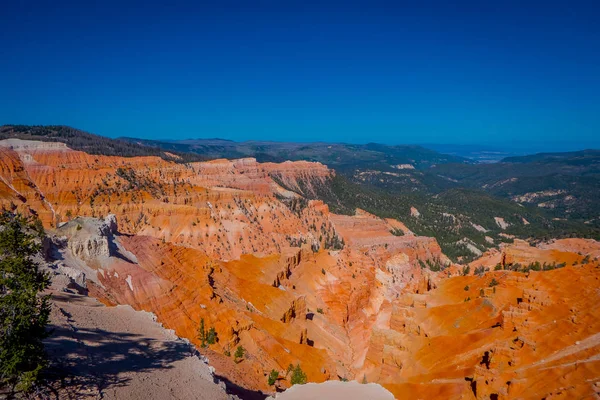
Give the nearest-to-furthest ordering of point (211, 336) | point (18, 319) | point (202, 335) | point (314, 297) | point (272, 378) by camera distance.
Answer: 1. point (18, 319)
2. point (272, 378)
3. point (202, 335)
4. point (211, 336)
5. point (314, 297)

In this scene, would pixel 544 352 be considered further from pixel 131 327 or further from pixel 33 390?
pixel 33 390

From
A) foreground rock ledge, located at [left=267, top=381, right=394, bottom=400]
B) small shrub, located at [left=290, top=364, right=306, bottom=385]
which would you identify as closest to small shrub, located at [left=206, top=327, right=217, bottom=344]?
small shrub, located at [left=290, top=364, right=306, bottom=385]

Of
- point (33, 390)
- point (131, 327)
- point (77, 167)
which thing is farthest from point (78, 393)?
point (77, 167)

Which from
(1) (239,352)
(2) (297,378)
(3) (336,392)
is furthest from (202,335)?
(3) (336,392)

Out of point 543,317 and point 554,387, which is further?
point 543,317

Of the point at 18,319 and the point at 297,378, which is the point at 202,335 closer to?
the point at 297,378

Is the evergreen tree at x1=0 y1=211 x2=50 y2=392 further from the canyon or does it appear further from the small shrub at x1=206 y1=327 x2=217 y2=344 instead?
the small shrub at x1=206 y1=327 x2=217 y2=344

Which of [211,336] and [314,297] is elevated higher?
[211,336]
